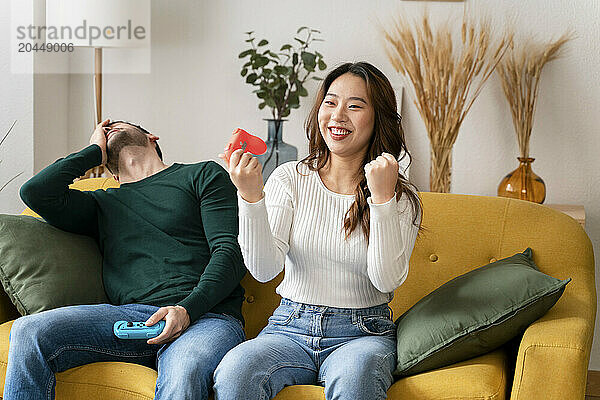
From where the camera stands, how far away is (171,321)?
6.50ft

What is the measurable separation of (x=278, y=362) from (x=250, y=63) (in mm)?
1548

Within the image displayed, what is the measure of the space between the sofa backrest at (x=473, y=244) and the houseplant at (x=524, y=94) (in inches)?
17.8

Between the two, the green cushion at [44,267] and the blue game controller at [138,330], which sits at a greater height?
the green cushion at [44,267]

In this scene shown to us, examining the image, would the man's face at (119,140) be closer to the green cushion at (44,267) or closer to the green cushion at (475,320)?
the green cushion at (44,267)

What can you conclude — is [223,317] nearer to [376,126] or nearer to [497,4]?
[376,126]

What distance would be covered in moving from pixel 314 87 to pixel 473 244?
45.6 inches

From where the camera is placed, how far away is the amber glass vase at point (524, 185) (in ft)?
9.29

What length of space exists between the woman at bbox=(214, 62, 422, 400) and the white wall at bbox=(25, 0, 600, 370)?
109cm

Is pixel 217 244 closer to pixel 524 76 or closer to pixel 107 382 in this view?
pixel 107 382

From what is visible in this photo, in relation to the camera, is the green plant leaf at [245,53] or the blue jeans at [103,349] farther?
the green plant leaf at [245,53]

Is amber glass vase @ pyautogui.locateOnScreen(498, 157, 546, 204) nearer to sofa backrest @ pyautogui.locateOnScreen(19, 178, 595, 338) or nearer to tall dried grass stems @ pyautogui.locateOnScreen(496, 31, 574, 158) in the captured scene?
tall dried grass stems @ pyautogui.locateOnScreen(496, 31, 574, 158)

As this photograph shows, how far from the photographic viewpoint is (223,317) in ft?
7.05

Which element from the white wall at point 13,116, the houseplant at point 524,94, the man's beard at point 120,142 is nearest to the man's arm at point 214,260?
the man's beard at point 120,142

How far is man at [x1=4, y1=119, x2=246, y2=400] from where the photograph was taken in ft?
6.32
